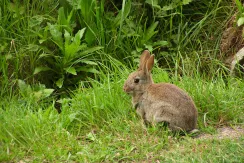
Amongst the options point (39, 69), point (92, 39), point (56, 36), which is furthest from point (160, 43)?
point (39, 69)

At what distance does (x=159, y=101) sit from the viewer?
5781mm

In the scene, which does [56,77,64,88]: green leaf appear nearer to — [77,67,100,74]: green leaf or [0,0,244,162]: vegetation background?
[0,0,244,162]: vegetation background

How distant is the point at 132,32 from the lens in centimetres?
787

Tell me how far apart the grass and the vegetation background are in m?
0.01

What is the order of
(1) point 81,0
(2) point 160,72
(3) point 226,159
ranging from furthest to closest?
1. (1) point 81,0
2. (2) point 160,72
3. (3) point 226,159

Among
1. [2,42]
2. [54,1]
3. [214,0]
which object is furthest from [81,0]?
[214,0]

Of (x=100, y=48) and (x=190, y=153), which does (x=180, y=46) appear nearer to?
(x=100, y=48)

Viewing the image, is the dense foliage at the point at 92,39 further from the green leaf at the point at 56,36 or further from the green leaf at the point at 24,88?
the green leaf at the point at 24,88

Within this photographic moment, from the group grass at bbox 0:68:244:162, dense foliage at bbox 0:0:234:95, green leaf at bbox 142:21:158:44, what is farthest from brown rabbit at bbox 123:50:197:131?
green leaf at bbox 142:21:158:44

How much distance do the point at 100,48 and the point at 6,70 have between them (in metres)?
1.37

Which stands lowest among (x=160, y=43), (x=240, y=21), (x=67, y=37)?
(x=160, y=43)

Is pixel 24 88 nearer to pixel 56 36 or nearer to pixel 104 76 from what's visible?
pixel 56 36

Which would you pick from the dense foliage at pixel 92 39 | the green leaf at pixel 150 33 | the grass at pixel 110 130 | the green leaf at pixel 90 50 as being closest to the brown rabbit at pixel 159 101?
the grass at pixel 110 130

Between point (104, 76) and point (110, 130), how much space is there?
4.14ft
